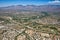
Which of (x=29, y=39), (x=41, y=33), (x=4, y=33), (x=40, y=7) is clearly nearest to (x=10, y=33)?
(x=4, y=33)

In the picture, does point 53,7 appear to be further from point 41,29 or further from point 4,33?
point 4,33

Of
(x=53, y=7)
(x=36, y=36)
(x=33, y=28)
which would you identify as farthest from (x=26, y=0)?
(x=36, y=36)

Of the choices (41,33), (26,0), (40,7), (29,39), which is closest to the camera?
(29,39)

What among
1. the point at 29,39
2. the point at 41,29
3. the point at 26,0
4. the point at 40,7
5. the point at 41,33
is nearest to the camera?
the point at 29,39

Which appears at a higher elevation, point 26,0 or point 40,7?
point 26,0

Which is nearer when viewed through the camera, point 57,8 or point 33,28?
point 33,28

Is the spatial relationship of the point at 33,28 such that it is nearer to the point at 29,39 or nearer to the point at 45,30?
the point at 45,30

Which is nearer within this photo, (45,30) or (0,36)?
(0,36)

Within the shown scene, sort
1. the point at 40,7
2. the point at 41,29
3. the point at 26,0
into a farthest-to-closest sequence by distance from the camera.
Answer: the point at 40,7
the point at 26,0
the point at 41,29

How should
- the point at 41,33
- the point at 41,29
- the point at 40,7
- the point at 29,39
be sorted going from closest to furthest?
the point at 29,39, the point at 41,33, the point at 41,29, the point at 40,7
